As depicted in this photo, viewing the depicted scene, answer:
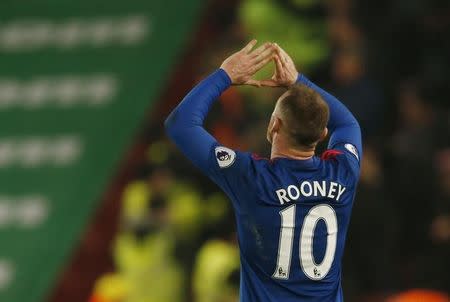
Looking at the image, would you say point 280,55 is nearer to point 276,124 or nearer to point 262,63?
point 262,63

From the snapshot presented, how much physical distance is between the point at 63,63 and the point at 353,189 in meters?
6.18

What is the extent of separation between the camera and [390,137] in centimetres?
718

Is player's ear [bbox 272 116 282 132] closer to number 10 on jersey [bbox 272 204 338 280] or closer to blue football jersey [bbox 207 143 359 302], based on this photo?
blue football jersey [bbox 207 143 359 302]

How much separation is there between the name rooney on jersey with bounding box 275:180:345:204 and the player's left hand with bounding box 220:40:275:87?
344 millimetres

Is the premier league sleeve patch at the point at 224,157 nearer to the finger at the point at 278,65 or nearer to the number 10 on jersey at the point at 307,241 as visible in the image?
the number 10 on jersey at the point at 307,241

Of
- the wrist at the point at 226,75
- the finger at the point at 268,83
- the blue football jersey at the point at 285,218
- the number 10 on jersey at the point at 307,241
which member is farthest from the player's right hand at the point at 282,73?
the number 10 on jersey at the point at 307,241

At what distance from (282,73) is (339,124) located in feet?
1.10

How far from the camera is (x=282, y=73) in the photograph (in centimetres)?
379

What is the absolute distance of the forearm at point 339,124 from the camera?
394cm

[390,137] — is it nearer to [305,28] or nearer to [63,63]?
[305,28]

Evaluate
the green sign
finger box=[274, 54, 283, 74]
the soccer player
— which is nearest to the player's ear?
the soccer player

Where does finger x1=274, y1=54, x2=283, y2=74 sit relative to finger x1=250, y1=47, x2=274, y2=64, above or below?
below

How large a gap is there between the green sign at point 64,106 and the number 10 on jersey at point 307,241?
4.55 metres

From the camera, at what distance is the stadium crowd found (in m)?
6.03
